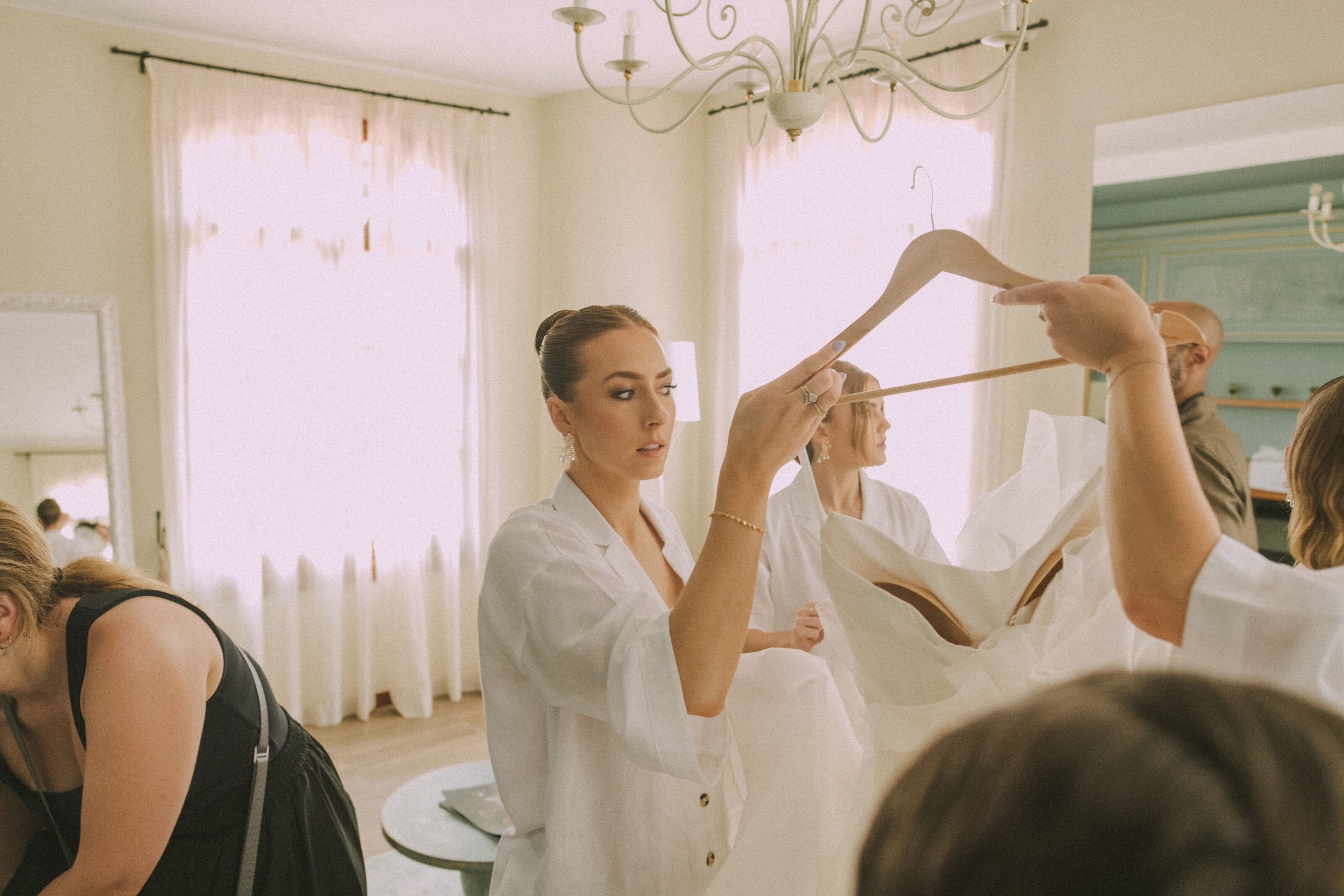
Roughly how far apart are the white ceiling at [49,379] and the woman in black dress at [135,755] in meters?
2.81

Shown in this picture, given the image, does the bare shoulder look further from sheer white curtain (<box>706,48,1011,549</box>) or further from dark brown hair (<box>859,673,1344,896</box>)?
sheer white curtain (<box>706,48,1011,549</box>)

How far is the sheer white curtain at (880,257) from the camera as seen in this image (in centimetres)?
348

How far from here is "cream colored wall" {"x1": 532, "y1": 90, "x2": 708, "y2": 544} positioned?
4.53m

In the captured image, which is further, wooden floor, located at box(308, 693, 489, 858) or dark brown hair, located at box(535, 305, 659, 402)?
wooden floor, located at box(308, 693, 489, 858)

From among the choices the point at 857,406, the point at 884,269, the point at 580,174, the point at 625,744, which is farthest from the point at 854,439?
the point at 580,174

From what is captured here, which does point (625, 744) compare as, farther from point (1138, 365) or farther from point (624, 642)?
point (1138, 365)

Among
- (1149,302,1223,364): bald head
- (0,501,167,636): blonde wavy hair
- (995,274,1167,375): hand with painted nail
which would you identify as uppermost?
(1149,302,1223,364): bald head

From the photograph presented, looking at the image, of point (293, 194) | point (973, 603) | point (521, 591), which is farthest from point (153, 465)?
point (973, 603)

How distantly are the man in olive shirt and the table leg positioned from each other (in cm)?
197

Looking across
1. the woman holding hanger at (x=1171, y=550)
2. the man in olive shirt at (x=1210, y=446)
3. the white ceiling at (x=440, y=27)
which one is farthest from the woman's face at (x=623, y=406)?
the white ceiling at (x=440, y=27)

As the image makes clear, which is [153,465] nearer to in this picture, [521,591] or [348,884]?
[348,884]

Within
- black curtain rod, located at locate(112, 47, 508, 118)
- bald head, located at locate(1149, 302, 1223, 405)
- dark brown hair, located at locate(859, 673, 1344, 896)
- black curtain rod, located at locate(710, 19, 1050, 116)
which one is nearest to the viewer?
dark brown hair, located at locate(859, 673, 1344, 896)

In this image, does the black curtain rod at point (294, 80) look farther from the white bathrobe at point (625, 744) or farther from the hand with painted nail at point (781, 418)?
the hand with painted nail at point (781, 418)

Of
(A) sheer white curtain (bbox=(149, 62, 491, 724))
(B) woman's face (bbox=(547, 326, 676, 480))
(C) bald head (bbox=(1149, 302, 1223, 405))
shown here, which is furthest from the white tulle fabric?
(A) sheer white curtain (bbox=(149, 62, 491, 724))
